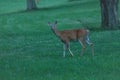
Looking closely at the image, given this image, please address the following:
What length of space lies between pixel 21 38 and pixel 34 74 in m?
10.8

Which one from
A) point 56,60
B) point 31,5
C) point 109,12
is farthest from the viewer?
point 31,5

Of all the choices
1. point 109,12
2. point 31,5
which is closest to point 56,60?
point 109,12

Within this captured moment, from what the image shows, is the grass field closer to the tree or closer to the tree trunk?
the tree

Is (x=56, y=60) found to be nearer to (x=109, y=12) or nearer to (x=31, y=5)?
(x=109, y=12)

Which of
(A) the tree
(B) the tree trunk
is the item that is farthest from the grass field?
(B) the tree trunk

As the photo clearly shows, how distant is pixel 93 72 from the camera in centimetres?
1231

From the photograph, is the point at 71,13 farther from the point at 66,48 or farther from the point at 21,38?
the point at 66,48

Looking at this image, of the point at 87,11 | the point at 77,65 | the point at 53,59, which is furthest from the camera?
the point at 87,11

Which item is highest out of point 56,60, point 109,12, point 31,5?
point 109,12

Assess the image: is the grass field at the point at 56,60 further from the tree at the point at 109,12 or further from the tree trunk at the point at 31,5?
the tree trunk at the point at 31,5

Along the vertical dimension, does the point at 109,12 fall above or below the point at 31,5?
above

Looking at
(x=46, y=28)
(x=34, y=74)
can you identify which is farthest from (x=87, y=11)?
(x=34, y=74)

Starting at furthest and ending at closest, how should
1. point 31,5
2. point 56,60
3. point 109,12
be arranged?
point 31,5 → point 109,12 → point 56,60

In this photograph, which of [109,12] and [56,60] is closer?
[56,60]
